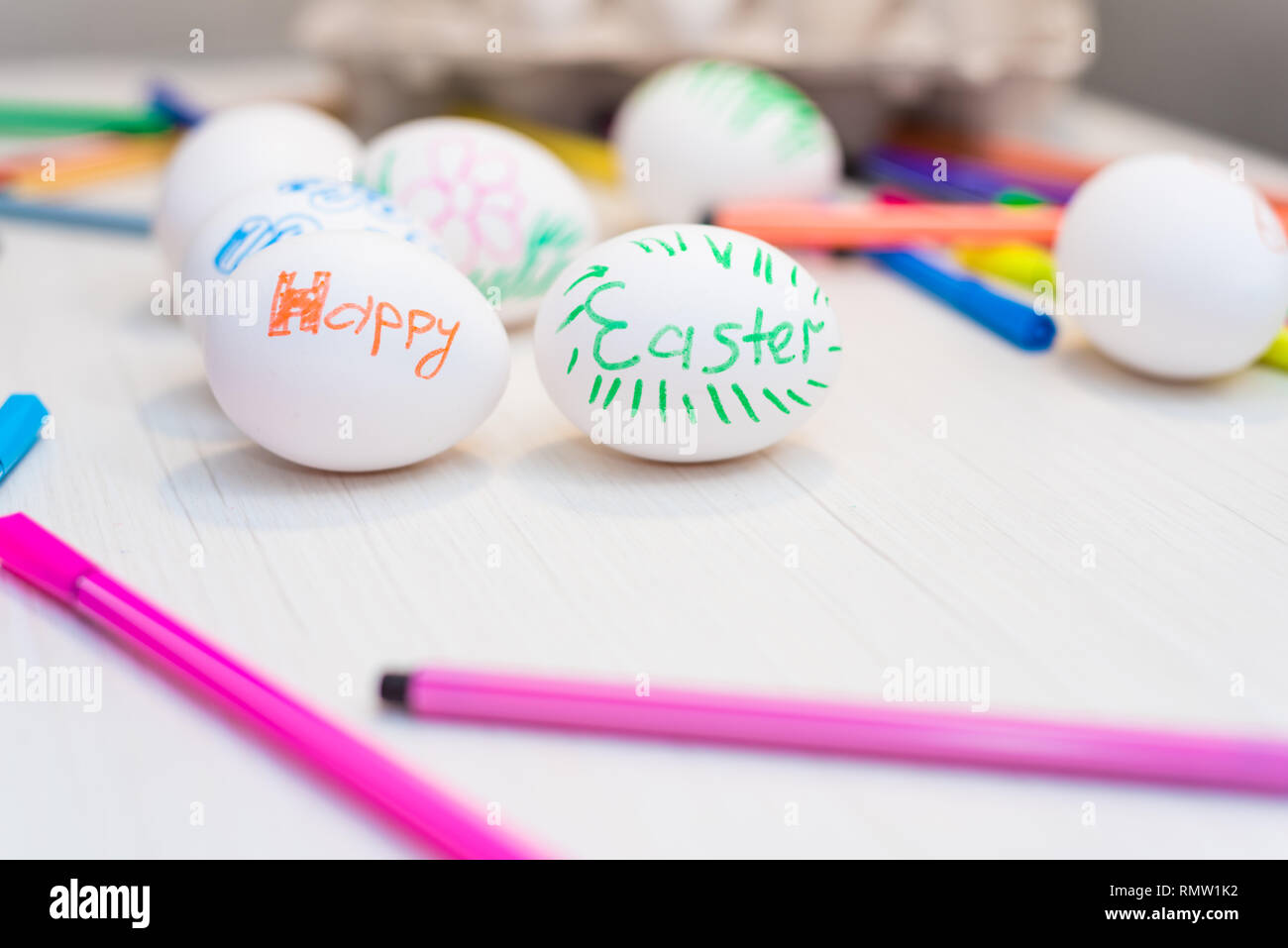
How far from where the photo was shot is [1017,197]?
1.21 m

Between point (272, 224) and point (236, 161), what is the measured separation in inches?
7.2

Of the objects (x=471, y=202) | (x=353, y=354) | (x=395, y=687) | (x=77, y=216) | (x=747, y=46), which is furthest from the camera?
(x=747, y=46)

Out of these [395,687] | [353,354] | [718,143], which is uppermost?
[718,143]

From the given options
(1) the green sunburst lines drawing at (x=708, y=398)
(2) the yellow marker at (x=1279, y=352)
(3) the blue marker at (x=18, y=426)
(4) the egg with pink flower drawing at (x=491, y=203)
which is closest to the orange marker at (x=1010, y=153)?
(2) the yellow marker at (x=1279, y=352)

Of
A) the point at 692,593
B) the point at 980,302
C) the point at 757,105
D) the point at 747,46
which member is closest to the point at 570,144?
the point at 747,46

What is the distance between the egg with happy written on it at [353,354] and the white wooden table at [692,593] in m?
0.03

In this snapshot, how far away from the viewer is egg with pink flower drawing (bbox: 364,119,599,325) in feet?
3.14

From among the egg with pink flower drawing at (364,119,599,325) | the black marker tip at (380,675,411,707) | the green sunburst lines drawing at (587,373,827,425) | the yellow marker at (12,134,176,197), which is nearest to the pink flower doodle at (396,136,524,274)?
the egg with pink flower drawing at (364,119,599,325)

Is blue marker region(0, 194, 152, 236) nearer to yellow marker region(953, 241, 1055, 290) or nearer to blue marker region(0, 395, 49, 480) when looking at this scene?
blue marker region(0, 395, 49, 480)

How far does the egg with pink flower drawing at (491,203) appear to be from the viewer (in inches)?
37.6

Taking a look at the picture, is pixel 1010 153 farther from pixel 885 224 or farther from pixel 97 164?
pixel 97 164

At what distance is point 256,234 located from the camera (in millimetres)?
845

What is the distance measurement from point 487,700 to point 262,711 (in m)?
0.09
